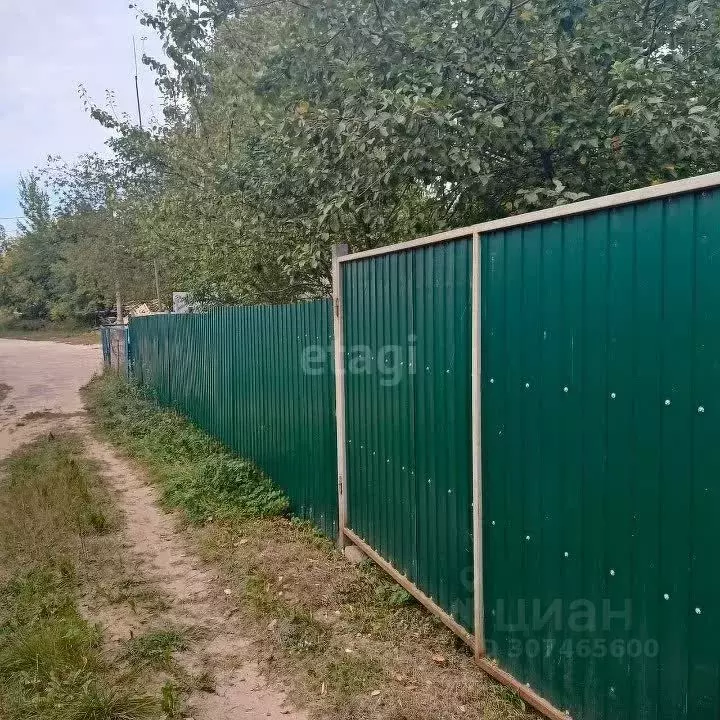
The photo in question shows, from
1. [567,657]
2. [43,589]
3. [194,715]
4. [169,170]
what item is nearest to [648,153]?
[567,657]

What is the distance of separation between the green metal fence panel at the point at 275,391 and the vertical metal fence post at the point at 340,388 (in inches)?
4.8

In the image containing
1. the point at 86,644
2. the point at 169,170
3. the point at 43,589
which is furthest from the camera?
the point at 169,170

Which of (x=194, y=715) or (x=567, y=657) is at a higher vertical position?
(x=567, y=657)

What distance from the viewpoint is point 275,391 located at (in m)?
5.80

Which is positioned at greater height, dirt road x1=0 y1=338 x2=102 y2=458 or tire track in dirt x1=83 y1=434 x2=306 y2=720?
dirt road x1=0 y1=338 x2=102 y2=458

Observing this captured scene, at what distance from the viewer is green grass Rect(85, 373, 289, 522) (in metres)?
5.66

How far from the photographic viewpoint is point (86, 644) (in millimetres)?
3449

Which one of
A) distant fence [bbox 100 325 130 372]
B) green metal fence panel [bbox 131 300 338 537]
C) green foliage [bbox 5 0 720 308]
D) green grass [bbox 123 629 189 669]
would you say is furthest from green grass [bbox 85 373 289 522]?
distant fence [bbox 100 325 130 372]

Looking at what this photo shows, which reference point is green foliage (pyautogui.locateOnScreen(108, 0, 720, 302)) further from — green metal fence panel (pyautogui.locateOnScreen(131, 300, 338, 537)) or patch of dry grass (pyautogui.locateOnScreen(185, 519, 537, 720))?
patch of dry grass (pyautogui.locateOnScreen(185, 519, 537, 720))

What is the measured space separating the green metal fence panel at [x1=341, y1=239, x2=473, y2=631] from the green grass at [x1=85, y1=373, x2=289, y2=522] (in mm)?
1487

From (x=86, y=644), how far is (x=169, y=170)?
925 cm

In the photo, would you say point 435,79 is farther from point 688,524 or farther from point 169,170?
point 169,170

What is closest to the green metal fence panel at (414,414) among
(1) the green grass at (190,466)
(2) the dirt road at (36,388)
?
(1) the green grass at (190,466)

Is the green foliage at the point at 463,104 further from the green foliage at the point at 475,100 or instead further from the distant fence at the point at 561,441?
the distant fence at the point at 561,441
